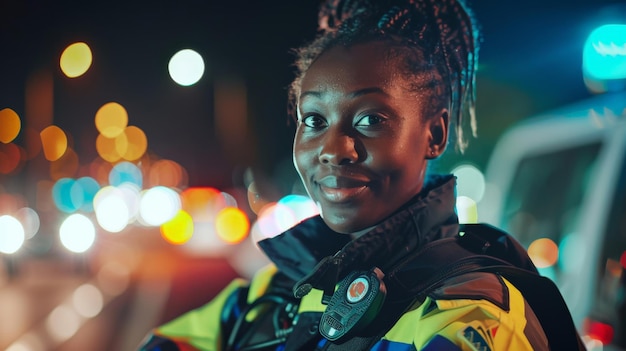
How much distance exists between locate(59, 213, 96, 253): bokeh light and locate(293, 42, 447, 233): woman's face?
44.1 ft

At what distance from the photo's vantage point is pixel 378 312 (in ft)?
5.05

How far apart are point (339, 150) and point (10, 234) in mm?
12332

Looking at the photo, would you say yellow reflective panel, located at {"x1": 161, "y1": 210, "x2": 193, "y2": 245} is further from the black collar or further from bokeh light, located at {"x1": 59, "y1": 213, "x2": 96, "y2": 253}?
the black collar

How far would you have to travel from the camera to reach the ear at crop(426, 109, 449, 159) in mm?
1705

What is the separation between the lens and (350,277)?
1625mm

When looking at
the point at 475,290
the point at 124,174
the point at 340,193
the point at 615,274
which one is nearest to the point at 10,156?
the point at 615,274

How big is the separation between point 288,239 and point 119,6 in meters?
1.51

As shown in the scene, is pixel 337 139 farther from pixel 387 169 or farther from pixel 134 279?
pixel 134 279

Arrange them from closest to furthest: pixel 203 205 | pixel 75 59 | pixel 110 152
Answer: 1. pixel 75 59
2. pixel 203 205
3. pixel 110 152

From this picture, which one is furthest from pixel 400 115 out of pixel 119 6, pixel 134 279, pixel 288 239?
pixel 134 279

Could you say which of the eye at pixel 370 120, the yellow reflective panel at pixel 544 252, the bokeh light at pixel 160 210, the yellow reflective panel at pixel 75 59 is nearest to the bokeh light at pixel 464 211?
the eye at pixel 370 120

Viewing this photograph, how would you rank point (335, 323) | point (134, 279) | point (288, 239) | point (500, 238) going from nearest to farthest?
point (335, 323) → point (500, 238) → point (288, 239) → point (134, 279)

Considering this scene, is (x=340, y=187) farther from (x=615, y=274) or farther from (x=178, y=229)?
(x=178, y=229)

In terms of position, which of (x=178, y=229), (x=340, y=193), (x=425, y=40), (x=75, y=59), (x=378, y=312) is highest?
(x=75, y=59)
